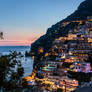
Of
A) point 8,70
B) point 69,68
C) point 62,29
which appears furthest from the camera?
point 62,29

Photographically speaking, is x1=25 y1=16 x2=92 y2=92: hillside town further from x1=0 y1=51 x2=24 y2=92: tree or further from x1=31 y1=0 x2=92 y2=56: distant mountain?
x1=31 y1=0 x2=92 y2=56: distant mountain

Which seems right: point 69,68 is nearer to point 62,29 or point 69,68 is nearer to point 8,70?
point 8,70

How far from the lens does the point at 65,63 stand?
138ft

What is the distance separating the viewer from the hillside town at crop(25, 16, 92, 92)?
101 feet

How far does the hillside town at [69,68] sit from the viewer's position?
1212 inches

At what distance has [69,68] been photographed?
3825 cm

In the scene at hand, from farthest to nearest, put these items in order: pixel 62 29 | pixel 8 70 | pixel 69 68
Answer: pixel 62 29, pixel 69 68, pixel 8 70

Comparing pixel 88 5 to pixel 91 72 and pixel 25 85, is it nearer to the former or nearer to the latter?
pixel 91 72

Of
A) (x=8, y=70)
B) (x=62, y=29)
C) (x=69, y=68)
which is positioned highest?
(x=62, y=29)

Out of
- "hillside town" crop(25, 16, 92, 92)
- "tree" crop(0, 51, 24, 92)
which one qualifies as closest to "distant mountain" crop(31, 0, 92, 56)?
"hillside town" crop(25, 16, 92, 92)

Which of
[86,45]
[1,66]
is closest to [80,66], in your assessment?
[86,45]

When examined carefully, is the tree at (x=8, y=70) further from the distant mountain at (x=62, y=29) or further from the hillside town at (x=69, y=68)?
the distant mountain at (x=62, y=29)

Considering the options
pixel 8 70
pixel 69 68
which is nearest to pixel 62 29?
pixel 69 68

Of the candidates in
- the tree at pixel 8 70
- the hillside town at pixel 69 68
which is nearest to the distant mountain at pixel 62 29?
the hillside town at pixel 69 68
